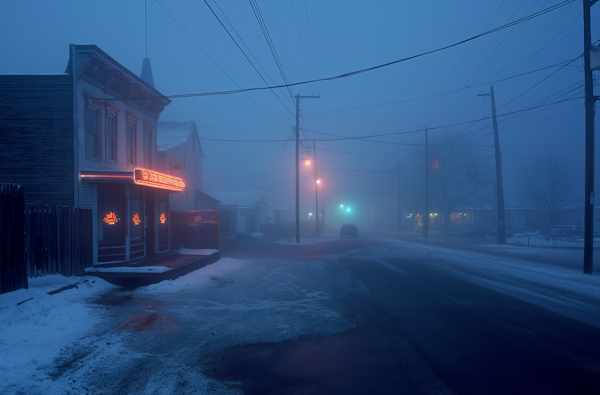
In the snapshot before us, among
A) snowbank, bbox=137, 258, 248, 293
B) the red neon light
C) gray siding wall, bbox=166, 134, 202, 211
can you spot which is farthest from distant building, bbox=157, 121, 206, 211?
the red neon light

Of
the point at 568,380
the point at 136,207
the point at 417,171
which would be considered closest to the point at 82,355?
the point at 568,380

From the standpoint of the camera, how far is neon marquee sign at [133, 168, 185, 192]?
46.0 ft

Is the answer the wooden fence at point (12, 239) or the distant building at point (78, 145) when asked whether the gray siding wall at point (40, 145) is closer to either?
the distant building at point (78, 145)

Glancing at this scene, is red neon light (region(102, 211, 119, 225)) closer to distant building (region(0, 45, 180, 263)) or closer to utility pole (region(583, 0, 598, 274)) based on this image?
distant building (region(0, 45, 180, 263))

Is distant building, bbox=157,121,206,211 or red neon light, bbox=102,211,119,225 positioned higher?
distant building, bbox=157,121,206,211

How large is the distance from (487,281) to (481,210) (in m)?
56.0

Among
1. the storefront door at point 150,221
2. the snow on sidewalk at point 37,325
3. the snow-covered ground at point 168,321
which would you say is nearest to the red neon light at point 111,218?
the snow-covered ground at point 168,321

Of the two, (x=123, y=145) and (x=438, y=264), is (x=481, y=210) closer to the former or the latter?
(x=438, y=264)

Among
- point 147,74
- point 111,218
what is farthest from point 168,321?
point 147,74

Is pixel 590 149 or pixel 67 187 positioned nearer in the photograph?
pixel 67 187

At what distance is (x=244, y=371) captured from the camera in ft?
18.5

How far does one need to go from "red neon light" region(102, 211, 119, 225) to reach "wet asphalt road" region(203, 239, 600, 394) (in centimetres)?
1008

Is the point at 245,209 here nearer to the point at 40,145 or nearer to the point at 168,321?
the point at 40,145

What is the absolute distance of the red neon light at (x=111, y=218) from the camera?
14.7m
